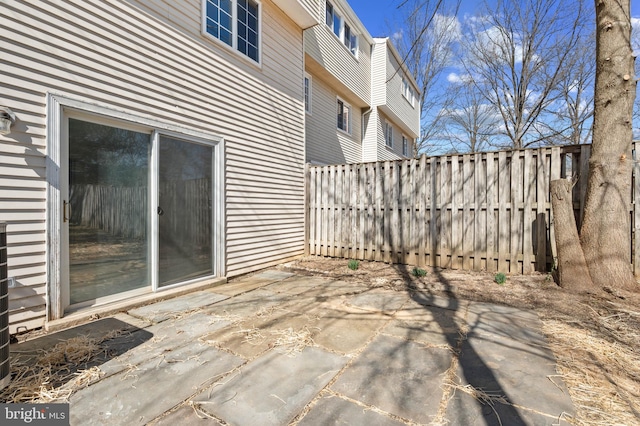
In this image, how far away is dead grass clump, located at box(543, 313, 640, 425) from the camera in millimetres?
1576

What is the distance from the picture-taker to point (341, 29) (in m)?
9.35

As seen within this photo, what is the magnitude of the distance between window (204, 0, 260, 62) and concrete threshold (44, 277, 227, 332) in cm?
369

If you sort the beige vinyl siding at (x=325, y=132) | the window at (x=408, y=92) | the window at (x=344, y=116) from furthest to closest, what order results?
the window at (x=408, y=92) < the window at (x=344, y=116) < the beige vinyl siding at (x=325, y=132)

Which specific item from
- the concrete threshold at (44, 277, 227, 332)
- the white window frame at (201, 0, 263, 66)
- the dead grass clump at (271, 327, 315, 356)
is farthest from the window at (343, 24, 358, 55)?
the dead grass clump at (271, 327, 315, 356)

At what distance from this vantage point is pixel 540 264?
4.45m

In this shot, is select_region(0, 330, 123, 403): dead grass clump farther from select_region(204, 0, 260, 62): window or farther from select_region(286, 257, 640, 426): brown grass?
Result: select_region(204, 0, 260, 62): window

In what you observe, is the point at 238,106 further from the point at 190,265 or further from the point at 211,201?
the point at 190,265

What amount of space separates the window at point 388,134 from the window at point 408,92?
178 centimetres

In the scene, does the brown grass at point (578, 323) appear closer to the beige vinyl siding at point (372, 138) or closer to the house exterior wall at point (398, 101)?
the beige vinyl siding at point (372, 138)

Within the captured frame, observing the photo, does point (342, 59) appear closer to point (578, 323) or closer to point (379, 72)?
point (379, 72)

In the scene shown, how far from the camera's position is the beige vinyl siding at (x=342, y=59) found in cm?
781

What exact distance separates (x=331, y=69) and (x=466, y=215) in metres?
5.89

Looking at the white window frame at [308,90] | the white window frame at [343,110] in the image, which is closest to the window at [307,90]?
the white window frame at [308,90]

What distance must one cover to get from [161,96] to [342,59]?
6.94 meters
